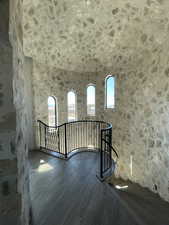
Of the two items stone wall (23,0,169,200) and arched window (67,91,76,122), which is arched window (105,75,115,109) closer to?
stone wall (23,0,169,200)

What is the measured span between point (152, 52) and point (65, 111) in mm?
3888

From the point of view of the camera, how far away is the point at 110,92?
5.74 metres

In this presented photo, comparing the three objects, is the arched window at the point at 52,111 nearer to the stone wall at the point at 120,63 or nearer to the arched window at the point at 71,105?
the stone wall at the point at 120,63

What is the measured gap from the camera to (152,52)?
357cm

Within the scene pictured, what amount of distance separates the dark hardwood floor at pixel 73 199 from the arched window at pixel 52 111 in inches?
97.9

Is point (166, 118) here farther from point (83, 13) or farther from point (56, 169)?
point (83, 13)

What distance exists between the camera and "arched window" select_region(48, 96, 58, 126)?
550cm

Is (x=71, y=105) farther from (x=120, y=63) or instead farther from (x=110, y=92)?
(x=120, y=63)

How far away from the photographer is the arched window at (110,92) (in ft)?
18.3

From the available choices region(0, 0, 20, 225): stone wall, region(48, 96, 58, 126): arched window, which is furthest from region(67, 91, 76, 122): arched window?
region(0, 0, 20, 225): stone wall

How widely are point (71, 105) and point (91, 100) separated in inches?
38.7

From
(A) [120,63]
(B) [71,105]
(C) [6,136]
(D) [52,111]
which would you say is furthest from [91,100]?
(C) [6,136]

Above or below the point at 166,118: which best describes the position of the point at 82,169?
below

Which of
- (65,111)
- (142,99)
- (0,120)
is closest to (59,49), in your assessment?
(65,111)
